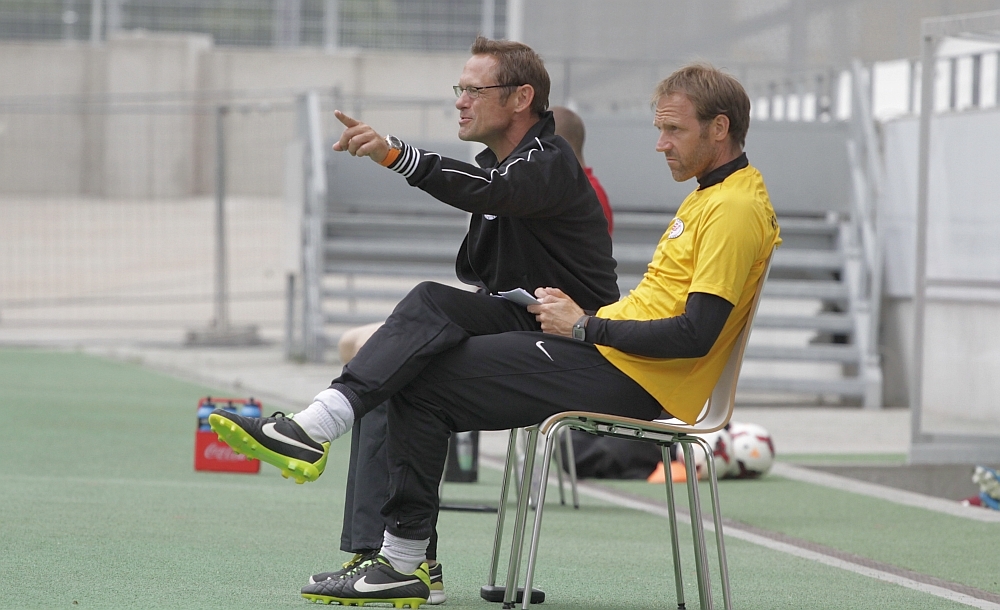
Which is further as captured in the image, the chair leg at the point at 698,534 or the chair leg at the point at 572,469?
the chair leg at the point at 572,469

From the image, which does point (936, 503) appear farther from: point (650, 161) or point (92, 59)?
point (92, 59)

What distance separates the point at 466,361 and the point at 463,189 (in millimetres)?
394

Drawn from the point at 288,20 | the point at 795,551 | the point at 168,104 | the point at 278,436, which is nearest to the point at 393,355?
the point at 278,436

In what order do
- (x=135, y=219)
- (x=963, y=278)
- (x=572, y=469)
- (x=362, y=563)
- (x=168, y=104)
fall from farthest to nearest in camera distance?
(x=168, y=104)
(x=135, y=219)
(x=963, y=278)
(x=572, y=469)
(x=362, y=563)

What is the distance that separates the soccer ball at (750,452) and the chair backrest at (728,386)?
351 cm

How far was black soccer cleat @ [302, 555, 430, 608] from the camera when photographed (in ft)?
11.5

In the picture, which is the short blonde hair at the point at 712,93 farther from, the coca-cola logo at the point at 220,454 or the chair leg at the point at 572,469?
the coca-cola logo at the point at 220,454

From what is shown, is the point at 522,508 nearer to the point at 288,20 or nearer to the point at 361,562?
the point at 361,562

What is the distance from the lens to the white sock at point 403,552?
11.5ft

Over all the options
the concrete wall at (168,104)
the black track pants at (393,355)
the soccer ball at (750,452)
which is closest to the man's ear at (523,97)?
the black track pants at (393,355)

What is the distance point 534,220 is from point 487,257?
18 cm

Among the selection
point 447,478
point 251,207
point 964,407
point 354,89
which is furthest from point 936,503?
point 354,89

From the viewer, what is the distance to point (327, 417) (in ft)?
10.8

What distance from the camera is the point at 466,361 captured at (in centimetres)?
343
